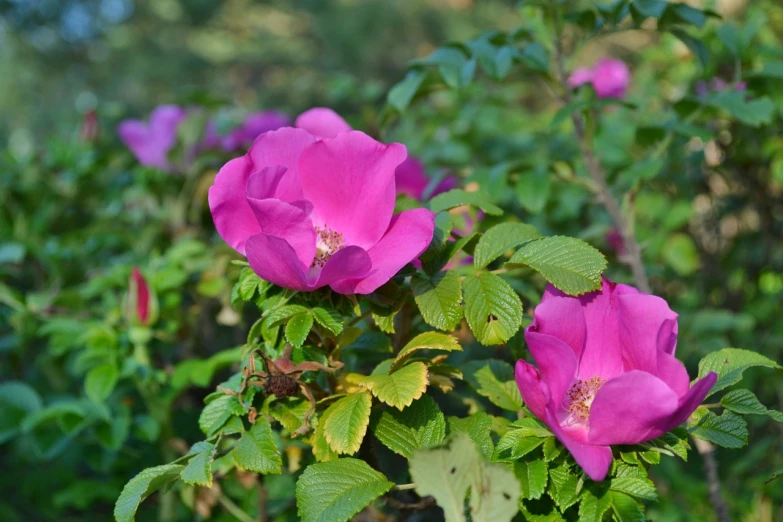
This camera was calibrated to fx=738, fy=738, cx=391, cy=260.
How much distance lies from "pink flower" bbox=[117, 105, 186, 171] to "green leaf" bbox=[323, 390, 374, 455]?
132 centimetres

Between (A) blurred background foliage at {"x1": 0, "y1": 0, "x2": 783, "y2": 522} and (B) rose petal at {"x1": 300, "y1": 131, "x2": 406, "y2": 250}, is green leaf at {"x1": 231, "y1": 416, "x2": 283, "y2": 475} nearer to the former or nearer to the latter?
(B) rose petal at {"x1": 300, "y1": 131, "x2": 406, "y2": 250}

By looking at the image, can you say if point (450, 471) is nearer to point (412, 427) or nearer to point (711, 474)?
point (412, 427)

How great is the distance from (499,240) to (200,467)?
1.35 ft

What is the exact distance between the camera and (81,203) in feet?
7.21

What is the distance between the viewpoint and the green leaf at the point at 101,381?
1265mm

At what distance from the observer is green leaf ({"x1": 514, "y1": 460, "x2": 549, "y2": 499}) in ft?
2.24

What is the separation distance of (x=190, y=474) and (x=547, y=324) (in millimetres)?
390

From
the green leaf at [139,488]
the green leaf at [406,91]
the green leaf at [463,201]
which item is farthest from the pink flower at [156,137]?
the green leaf at [139,488]

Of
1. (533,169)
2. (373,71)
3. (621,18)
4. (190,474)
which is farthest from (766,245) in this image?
(373,71)

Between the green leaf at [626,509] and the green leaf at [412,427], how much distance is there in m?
0.18

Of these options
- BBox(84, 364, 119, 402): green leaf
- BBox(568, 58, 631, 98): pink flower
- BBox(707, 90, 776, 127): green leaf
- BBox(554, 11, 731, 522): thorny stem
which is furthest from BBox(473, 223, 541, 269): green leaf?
BBox(568, 58, 631, 98): pink flower

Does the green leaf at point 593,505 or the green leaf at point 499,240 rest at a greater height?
the green leaf at point 499,240

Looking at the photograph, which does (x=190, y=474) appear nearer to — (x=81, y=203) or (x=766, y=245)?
(x=81, y=203)

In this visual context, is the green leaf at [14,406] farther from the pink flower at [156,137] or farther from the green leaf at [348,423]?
the green leaf at [348,423]
